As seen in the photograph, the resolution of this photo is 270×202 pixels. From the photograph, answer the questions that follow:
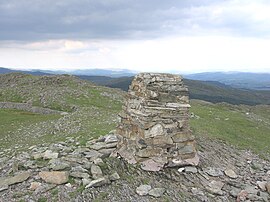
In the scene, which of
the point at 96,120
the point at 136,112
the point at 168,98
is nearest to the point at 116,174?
the point at 136,112

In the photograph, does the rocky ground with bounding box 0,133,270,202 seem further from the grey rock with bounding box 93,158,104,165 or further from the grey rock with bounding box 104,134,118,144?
the grey rock with bounding box 104,134,118,144

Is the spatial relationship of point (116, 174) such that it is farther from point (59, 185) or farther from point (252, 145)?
point (252, 145)

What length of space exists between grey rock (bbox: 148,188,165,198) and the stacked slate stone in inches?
61.9

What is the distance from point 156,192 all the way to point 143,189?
0.67 meters

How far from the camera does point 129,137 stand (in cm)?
1897

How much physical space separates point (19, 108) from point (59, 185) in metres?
48.6

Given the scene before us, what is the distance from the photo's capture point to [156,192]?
616 inches

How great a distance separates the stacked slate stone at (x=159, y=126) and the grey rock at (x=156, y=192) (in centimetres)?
157

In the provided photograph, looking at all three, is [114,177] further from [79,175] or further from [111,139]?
[111,139]

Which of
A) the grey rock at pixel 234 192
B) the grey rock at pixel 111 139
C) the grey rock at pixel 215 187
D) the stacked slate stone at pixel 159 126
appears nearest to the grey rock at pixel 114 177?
the stacked slate stone at pixel 159 126

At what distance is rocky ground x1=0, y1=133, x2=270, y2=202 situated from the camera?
14.8 meters

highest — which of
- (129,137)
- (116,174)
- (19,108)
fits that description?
(129,137)

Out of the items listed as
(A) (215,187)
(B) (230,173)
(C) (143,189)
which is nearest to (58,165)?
(C) (143,189)

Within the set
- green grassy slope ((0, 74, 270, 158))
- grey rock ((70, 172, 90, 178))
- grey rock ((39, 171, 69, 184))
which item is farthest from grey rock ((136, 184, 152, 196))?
green grassy slope ((0, 74, 270, 158))
